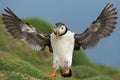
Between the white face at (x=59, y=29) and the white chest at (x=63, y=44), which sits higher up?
the white face at (x=59, y=29)

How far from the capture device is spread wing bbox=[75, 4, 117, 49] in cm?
1975

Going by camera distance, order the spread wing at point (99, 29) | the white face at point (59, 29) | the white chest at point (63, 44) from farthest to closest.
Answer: the spread wing at point (99, 29)
the white chest at point (63, 44)
the white face at point (59, 29)

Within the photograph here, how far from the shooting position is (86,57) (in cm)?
4725

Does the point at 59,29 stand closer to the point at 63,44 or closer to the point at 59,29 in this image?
the point at 59,29

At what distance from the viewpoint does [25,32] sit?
20.0 m

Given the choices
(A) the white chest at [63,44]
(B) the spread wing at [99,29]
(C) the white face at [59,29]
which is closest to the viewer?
(C) the white face at [59,29]

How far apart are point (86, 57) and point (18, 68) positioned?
2528 centimetres

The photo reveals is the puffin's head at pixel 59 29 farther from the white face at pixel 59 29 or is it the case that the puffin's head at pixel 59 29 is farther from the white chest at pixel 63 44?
the white chest at pixel 63 44

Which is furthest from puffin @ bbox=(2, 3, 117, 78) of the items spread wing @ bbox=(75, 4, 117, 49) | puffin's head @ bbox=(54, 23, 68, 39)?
puffin's head @ bbox=(54, 23, 68, 39)

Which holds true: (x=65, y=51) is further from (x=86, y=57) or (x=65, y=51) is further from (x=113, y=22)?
(x=86, y=57)

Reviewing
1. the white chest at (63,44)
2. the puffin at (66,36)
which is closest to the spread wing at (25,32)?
the puffin at (66,36)

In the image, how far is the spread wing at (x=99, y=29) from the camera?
19.8m

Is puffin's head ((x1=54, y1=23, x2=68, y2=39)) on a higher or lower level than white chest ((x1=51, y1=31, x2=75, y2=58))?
higher

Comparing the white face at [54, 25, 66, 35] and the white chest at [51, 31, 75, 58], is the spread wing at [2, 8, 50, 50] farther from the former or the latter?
the white face at [54, 25, 66, 35]
